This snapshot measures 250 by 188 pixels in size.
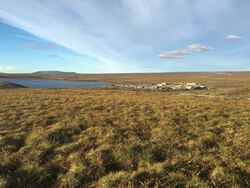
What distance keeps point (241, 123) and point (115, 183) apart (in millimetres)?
8616

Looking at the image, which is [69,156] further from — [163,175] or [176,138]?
[176,138]

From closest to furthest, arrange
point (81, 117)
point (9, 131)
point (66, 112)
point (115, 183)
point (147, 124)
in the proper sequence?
point (115, 183) < point (9, 131) < point (147, 124) < point (81, 117) < point (66, 112)

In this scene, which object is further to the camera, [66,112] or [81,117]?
[66,112]

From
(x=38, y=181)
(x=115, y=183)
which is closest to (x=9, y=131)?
(x=38, y=181)

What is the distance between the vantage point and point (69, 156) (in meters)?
6.88

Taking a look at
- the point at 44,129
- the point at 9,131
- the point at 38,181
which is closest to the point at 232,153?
the point at 38,181

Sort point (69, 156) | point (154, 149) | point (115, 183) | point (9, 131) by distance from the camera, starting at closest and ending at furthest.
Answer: point (115, 183) < point (69, 156) < point (154, 149) < point (9, 131)

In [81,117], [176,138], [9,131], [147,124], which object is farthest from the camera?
[81,117]

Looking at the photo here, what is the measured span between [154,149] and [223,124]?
17.4 feet

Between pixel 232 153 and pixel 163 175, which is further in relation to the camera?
pixel 232 153

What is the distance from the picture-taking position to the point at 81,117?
11.9 metres

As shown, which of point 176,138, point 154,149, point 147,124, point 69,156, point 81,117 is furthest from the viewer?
point 81,117

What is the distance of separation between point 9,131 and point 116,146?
4.85 meters

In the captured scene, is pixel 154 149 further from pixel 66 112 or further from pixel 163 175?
pixel 66 112
